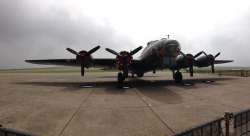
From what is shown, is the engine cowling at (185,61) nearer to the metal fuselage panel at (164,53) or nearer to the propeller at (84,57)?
the metal fuselage panel at (164,53)

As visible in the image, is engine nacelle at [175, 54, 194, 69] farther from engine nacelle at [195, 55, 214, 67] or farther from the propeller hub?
the propeller hub

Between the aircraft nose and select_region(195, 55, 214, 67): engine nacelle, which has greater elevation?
the aircraft nose

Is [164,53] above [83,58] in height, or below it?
above

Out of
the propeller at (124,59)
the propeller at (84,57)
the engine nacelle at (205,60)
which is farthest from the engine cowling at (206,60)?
the propeller at (84,57)

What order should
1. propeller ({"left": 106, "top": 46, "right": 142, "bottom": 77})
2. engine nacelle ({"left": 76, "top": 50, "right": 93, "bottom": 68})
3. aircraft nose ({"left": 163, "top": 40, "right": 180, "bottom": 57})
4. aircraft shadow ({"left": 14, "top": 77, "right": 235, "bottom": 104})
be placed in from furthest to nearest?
engine nacelle ({"left": 76, "top": 50, "right": 93, "bottom": 68}) → propeller ({"left": 106, "top": 46, "right": 142, "bottom": 77}) → aircraft nose ({"left": 163, "top": 40, "right": 180, "bottom": 57}) → aircraft shadow ({"left": 14, "top": 77, "right": 235, "bottom": 104})

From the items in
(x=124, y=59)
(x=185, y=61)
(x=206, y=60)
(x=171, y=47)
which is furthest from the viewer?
(x=206, y=60)

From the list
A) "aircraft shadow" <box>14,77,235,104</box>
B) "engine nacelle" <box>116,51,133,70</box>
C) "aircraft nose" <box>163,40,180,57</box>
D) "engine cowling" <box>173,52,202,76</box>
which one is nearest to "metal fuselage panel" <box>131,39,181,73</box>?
"aircraft nose" <box>163,40,180,57</box>

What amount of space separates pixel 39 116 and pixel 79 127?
8.47 ft

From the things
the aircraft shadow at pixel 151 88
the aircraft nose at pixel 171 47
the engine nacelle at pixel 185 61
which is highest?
the aircraft nose at pixel 171 47

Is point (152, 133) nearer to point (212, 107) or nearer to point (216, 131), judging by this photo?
point (216, 131)

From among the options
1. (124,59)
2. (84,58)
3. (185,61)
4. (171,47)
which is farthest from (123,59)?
(185,61)

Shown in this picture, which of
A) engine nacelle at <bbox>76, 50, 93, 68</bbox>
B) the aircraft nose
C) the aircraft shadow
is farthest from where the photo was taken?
engine nacelle at <bbox>76, 50, 93, 68</bbox>

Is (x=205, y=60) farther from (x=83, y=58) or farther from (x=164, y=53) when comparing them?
(x=83, y=58)

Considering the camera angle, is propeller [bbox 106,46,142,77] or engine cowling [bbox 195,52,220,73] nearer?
propeller [bbox 106,46,142,77]
